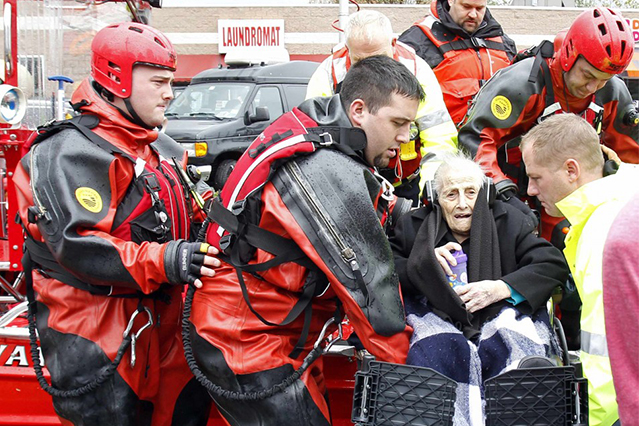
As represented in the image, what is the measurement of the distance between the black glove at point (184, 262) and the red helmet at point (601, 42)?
2.27 m

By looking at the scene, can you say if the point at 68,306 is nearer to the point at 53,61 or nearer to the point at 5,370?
the point at 5,370

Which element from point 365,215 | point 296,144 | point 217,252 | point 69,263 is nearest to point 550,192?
point 365,215

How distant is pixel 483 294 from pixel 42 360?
240 centimetres

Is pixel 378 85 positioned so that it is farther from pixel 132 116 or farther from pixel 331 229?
pixel 132 116

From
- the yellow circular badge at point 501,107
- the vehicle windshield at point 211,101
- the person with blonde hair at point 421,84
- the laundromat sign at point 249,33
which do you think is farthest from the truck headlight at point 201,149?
the laundromat sign at point 249,33

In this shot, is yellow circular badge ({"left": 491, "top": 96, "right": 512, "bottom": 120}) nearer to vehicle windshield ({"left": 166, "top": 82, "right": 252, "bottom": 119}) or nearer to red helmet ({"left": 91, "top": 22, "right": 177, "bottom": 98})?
red helmet ({"left": 91, "top": 22, "right": 177, "bottom": 98})

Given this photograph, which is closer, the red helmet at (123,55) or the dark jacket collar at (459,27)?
the red helmet at (123,55)

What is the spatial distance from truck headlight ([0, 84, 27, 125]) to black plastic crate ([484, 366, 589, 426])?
Answer: 343cm

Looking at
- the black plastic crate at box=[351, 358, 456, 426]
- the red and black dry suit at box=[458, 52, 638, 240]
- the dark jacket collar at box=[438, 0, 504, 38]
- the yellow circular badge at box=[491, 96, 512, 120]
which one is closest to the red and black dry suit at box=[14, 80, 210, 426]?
the black plastic crate at box=[351, 358, 456, 426]

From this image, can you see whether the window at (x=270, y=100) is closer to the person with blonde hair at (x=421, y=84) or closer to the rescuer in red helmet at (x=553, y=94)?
the person with blonde hair at (x=421, y=84)

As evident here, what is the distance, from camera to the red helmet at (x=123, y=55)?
345 cm

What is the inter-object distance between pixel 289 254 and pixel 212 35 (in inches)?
826

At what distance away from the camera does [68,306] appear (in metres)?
3.40

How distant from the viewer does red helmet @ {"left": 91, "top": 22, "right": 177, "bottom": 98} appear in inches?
136
